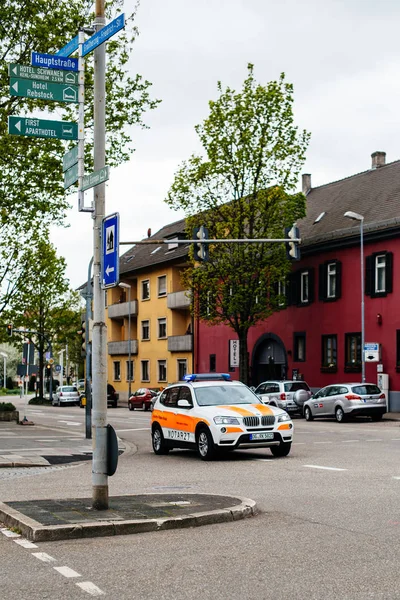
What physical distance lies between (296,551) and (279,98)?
127 feet

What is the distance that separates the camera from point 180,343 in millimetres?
60906

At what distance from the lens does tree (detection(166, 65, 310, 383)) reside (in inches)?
1762

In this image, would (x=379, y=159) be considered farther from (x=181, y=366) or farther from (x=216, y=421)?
(x=216, y=421)

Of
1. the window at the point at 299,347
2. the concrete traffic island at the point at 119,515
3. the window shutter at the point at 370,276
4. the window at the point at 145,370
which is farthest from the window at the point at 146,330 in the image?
the concrete traffic island at the point at 119,515

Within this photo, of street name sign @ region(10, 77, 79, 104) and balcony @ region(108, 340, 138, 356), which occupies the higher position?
street name sign @ region(10, 77, 79, 104)

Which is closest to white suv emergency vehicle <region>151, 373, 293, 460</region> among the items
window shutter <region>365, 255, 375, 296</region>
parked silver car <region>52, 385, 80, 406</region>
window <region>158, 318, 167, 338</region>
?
window shutter <region>365, 255, 375, 296</region>

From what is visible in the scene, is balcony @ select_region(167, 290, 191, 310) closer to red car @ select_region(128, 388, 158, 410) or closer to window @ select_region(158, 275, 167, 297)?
window @ select_region(158, 275, 167, 297)

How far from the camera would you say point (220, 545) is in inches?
318

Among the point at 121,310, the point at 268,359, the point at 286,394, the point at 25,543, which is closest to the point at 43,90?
the point at 25,543

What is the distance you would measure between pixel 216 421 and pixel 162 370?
47070mm

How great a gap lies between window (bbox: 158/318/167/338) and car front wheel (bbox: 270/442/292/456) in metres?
45.5

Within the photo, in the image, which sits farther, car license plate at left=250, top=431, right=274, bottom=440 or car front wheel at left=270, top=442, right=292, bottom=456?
car front wheel at left=270, top=442, right=292, bottom=456

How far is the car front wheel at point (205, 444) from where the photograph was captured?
57.9 feet

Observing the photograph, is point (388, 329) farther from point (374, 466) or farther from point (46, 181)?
point (374, 466)
